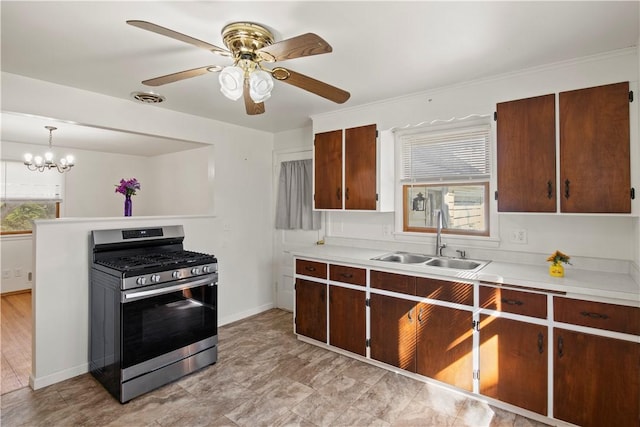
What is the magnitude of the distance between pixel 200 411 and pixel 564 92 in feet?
11.1

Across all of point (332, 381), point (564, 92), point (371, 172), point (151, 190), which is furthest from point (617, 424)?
point (151, 190)

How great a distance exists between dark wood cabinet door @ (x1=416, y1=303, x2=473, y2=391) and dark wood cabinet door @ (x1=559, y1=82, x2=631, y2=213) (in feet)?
3.56

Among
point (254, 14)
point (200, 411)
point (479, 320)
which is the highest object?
point (254, 14)

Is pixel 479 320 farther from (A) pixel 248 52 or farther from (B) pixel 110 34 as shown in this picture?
(B) pixel 110 34

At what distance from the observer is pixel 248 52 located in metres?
1.80

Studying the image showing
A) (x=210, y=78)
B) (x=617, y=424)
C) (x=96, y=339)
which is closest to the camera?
(x=617, y=424)

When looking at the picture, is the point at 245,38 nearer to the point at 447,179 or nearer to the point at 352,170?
the point at 352,170

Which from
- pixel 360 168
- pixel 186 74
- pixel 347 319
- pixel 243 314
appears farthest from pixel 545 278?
pixel 243 314

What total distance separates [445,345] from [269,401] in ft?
4.52

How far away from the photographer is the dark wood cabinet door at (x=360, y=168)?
10.6 feet

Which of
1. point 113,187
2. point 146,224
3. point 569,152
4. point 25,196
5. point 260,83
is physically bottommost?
point 146,224

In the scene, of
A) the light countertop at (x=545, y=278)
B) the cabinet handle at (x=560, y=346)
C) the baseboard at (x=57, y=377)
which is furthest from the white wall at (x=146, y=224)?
the cabinet handle at (x=560, y=346)

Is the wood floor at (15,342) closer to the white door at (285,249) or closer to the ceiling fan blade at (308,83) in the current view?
the white door at (285,249)

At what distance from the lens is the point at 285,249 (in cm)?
453
